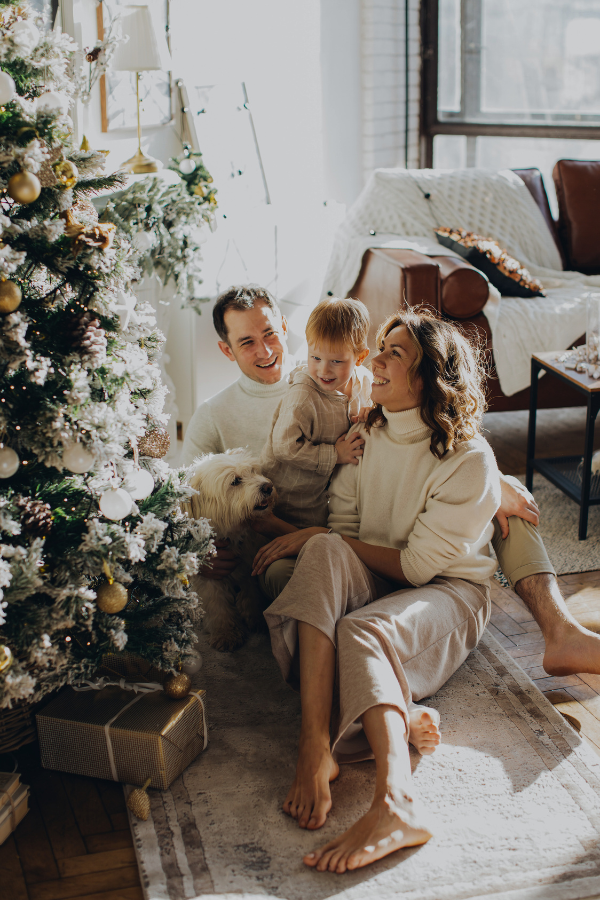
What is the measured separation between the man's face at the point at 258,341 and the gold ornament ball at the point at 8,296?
0.91 m

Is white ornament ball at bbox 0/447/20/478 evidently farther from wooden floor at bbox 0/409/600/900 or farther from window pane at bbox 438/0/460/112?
window pane at bbox 438/0/460/112

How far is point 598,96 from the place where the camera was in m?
4.66

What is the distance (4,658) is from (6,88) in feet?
3.04

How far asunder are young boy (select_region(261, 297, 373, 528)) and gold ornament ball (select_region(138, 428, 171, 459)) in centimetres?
40

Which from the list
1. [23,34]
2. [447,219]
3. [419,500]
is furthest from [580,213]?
[23,34]

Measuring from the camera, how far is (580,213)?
13.5 feet

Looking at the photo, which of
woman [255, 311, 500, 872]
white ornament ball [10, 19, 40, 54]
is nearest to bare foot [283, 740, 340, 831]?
woman [255, 311, 500, 872]

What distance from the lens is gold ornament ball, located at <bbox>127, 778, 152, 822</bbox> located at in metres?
1.54

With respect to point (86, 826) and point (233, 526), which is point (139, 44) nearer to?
point (233, 526)

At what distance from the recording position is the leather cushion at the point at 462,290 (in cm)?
323

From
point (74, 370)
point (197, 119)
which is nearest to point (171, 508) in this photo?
point (74, 370)

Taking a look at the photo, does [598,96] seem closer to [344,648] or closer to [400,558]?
[400,558]

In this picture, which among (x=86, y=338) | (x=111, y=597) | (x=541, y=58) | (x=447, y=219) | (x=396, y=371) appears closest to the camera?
(x=86, y=338)

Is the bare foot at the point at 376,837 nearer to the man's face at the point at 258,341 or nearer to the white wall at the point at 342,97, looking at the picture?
the man's face at the point at 258,341
